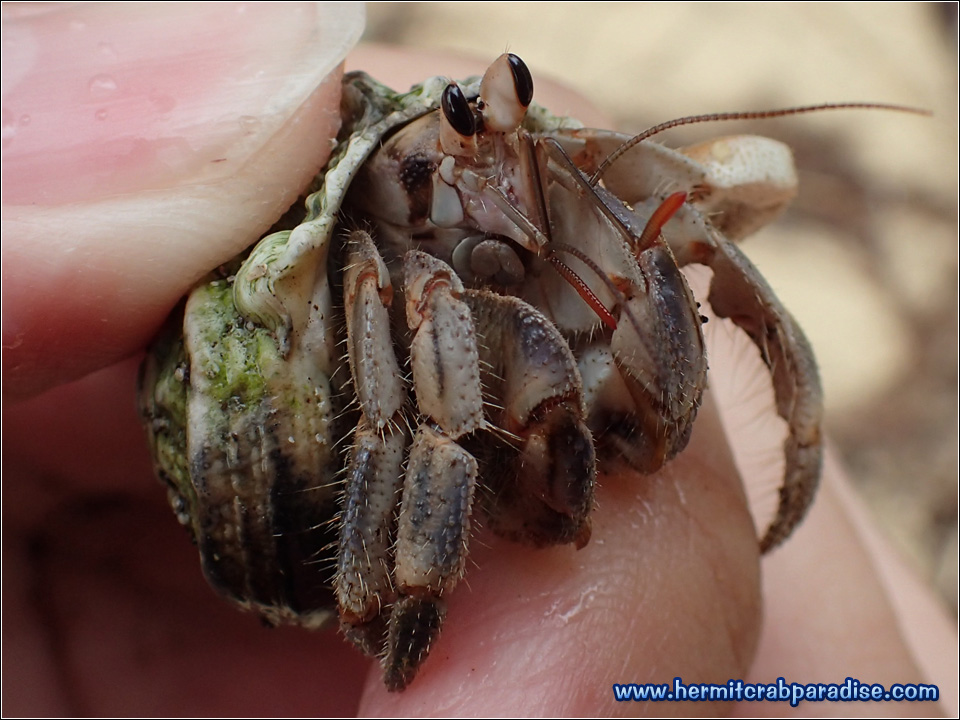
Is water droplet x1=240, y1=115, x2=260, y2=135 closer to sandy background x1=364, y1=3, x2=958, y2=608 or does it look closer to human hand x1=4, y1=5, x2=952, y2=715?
human hand x1=4, y1=5, x2=952, y2=715

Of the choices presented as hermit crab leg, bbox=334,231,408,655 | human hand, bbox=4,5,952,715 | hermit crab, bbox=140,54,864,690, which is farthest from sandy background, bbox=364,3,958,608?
hermit crab leg, bbox=334,231,408,655

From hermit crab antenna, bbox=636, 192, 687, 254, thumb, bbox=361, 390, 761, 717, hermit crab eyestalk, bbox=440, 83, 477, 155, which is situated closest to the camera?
hermit crab antenna, bbox=636, 192, 687, 254

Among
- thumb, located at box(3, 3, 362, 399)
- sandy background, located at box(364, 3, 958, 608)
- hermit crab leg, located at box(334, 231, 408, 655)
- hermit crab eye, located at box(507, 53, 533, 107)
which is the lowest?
sandy background, located at box(364, 3, 958, 608)

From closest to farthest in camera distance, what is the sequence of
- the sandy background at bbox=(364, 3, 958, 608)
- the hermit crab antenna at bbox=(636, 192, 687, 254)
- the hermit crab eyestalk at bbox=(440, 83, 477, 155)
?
the hermit crab antenna at bbox=(636, 192, 687, 254) → the hermit crab eyestalk at bbox=(440, 83, 477, 155) → the sandy background at bbox=(364, 3, 958, 608)

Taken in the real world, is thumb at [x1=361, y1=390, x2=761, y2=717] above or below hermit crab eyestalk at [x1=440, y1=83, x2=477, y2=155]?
below

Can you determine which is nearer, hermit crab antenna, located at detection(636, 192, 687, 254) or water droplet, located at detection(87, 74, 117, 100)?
hermit crab antenna, located at detection(636, 192, 687, 254)

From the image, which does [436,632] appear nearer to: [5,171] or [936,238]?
[5,171]

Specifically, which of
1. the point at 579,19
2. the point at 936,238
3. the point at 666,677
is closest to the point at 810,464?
the point at 666,677
